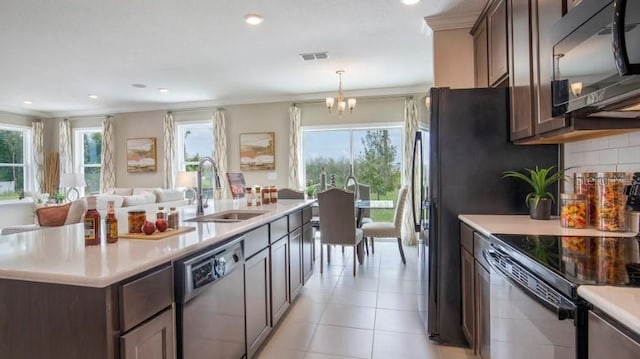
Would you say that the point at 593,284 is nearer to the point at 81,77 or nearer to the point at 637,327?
the point at 637,327

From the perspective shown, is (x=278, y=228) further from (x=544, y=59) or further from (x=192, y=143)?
(x=192, y=143)

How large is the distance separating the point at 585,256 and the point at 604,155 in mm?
1023

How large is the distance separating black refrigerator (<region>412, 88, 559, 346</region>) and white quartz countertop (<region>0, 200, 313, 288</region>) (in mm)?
1377

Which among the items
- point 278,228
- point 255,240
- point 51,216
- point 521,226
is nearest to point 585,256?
point 521,226

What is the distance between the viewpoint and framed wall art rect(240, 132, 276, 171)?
20.6ft

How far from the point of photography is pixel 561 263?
1133 mm

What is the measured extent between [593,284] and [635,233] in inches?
40.8

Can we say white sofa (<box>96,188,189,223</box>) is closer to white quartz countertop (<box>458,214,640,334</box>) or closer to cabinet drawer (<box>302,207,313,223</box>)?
cabinet drawer (<box>302,207,313,223</box>)

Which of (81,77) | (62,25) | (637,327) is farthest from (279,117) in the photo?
(637,327)

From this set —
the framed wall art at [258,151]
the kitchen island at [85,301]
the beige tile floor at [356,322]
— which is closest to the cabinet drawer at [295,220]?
the beige tile floor at [356,322]

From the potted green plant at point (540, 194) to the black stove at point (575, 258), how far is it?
52 centimetres

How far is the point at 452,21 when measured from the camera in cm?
312

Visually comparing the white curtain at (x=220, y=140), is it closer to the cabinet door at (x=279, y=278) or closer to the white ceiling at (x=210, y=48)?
the white ceiling at (x=210, y=48)

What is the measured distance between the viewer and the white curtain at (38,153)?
23.1 feet
